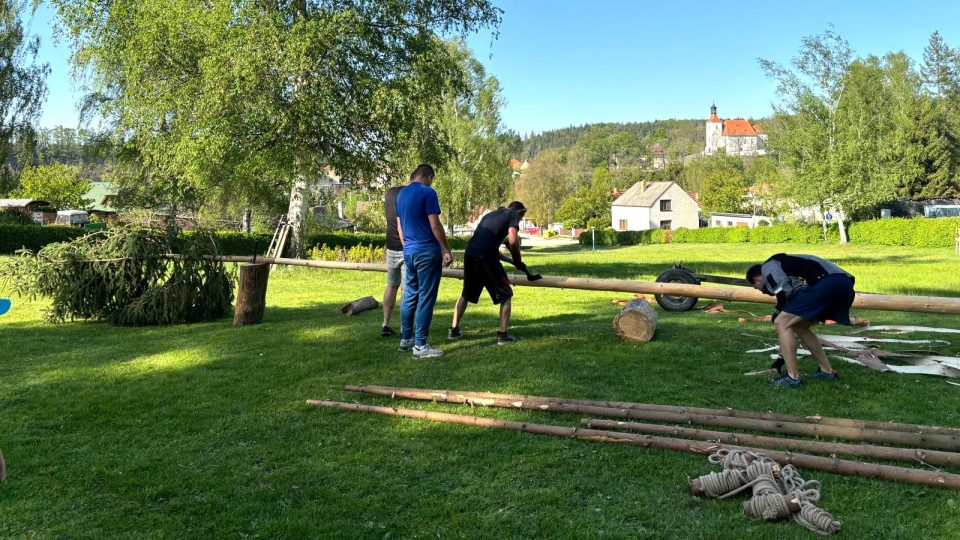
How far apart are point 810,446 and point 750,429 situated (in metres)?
0.51

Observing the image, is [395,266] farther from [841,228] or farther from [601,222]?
[601,222]

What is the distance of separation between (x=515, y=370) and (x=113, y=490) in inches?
144

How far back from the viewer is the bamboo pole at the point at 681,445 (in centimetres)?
369

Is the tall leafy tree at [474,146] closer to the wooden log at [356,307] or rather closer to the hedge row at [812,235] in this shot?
the hedge row at [812,235]

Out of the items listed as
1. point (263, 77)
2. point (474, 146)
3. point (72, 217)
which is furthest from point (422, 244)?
point (72, 217)

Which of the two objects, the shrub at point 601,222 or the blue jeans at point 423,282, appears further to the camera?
the shrub at point 601,222

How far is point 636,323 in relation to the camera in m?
7.93

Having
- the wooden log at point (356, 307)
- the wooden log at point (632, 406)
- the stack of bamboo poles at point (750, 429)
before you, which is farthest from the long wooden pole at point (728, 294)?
the stack of bamboo poles at point (750, 429)

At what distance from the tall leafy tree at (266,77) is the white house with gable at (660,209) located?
6274cm

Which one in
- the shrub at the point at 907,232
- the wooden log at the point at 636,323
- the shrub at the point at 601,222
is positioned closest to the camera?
the wooden log at the point at 636,323

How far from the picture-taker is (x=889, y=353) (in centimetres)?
700

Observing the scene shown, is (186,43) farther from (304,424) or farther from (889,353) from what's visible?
(889,353)

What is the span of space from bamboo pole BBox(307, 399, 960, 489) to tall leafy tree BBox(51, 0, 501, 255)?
1357 cm

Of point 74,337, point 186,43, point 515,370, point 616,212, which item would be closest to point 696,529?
point 515,370
